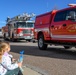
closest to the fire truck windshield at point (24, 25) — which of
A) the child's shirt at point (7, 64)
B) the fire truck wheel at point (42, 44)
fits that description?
the fire truck wheel at point (42, 44)

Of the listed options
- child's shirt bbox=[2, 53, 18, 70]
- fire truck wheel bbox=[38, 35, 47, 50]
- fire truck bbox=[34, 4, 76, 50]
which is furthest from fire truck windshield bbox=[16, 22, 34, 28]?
child's shirt bbox=[2, 53, 18, 70]

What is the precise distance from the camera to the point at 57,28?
15.1 meters

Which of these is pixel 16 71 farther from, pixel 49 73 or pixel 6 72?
pixel 49 73

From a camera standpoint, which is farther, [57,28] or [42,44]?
[42,44]

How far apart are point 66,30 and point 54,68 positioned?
184 inches

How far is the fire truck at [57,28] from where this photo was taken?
13.7 meters

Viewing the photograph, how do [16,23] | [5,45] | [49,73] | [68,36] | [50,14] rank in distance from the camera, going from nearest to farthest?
[5,45] < [49,73] < [68,36] < [50,14] < [16,23]

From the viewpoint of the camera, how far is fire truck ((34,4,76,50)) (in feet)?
44.9

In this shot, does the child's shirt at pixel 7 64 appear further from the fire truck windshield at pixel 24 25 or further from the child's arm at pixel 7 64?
the fire truck windshield at pixel 24 25

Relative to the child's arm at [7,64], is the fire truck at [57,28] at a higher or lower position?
higher

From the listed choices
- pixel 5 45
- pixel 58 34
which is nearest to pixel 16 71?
Result: pixel 5 45

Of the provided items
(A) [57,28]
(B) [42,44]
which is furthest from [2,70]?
(B) [42,44]

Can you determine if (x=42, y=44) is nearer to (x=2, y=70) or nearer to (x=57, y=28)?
(x=57, y=28)

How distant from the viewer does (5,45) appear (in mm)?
5188
